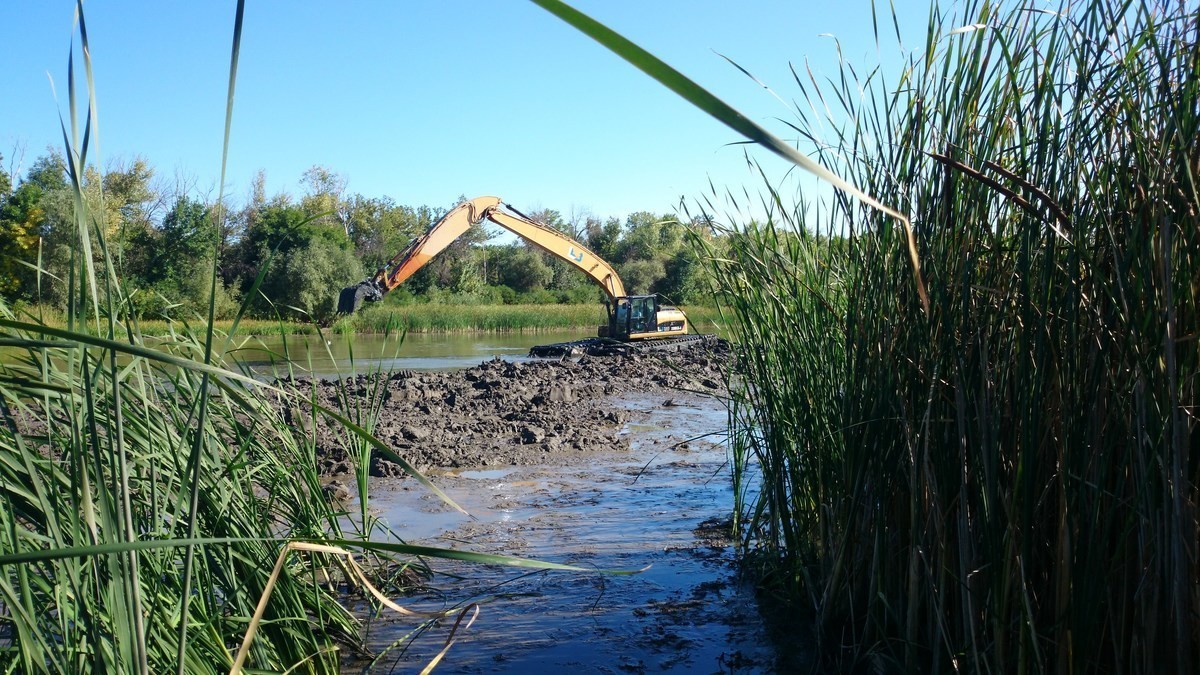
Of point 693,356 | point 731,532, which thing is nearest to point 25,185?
point 693,356

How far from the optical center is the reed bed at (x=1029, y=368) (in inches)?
73.1

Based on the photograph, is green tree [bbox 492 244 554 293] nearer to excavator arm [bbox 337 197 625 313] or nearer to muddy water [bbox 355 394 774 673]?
excavator arm [bbox 337 197 625 313]

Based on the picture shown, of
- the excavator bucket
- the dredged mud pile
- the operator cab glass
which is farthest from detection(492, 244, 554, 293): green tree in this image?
the dredged mud pile

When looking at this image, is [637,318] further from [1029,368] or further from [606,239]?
[606,239]

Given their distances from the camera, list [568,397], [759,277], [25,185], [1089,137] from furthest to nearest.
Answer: [25,185] → [568,397] → [759,277] → [1089,137]

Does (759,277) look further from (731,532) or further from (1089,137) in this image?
(731,532)

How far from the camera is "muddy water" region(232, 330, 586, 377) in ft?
55.2

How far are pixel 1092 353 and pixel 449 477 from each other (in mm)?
5742

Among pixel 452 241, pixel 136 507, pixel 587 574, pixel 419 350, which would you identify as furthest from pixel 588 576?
pixel 419 350

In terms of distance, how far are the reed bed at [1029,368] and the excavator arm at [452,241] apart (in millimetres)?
11469

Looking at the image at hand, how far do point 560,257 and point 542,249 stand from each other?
0.40 m

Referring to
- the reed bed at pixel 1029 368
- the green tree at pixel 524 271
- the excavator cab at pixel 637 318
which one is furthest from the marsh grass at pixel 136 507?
the green tree at pixel 524 271

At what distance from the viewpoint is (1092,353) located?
1.97 m

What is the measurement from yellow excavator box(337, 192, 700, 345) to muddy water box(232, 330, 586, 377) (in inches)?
43.4
